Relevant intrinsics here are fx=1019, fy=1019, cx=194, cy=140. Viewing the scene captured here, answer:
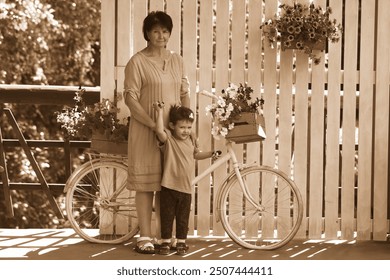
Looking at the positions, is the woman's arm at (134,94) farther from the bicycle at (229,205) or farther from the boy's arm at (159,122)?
the bicycle at (229,205)

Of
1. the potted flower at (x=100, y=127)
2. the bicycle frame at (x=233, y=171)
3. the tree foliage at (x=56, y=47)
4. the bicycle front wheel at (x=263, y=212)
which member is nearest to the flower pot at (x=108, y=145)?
the potted flower at (x=100, y=127)

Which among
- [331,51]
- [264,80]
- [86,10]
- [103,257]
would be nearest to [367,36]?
[331,51]

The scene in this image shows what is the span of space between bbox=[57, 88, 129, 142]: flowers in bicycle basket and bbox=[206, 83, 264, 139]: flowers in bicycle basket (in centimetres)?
72

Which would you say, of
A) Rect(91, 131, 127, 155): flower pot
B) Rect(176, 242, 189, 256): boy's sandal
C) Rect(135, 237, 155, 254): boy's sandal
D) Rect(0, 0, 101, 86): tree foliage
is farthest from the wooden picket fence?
Rect(0, 0, 101, 86): tree foliage

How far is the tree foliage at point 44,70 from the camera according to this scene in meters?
16.5

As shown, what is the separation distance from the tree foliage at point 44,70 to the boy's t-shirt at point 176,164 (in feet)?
27.9

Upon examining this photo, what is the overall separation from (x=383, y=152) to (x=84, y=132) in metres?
2.43

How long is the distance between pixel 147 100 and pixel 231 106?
643mm

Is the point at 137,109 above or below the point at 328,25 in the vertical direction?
below

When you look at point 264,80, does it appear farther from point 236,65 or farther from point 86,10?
point 86,10

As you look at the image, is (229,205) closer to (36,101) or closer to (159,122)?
(159,122)

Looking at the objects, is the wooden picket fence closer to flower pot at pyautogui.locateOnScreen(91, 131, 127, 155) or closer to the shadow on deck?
the shadow on deck

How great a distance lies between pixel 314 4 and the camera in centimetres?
827

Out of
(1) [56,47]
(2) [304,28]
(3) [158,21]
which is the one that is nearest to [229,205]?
(2) [304,28]
